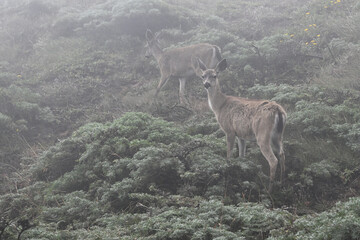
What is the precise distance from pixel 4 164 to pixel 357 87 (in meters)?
7.92

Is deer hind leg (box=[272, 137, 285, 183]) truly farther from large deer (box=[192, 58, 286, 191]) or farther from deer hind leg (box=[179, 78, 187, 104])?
deer hind leg (box=[179, 78, 187, 104])

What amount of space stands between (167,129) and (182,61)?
186 inches

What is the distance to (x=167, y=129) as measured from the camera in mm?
7066

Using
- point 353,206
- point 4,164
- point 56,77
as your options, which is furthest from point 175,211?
point 56,77

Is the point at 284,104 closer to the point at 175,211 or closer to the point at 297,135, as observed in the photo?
the point at 297,135

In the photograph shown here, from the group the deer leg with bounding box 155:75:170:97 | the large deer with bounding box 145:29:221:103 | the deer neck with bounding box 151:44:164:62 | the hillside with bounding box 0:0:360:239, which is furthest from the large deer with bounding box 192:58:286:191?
the deer neck with bounding box 151:44:164:62

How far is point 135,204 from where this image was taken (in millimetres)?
5441

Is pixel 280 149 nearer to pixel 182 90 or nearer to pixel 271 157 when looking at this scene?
pixel 271 157

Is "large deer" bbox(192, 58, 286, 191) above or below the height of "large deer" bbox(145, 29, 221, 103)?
above

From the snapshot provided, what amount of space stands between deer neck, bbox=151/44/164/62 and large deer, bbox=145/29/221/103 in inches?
3.0

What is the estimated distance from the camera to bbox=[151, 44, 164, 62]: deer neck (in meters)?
12.3

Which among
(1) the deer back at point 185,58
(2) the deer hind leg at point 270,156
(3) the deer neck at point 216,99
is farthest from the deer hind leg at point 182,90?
(2) the deer hind leg at point 270,156

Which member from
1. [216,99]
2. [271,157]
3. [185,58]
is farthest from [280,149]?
[185,58]

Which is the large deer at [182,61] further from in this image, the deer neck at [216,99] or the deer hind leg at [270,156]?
the deer hind leg at [270,156]
